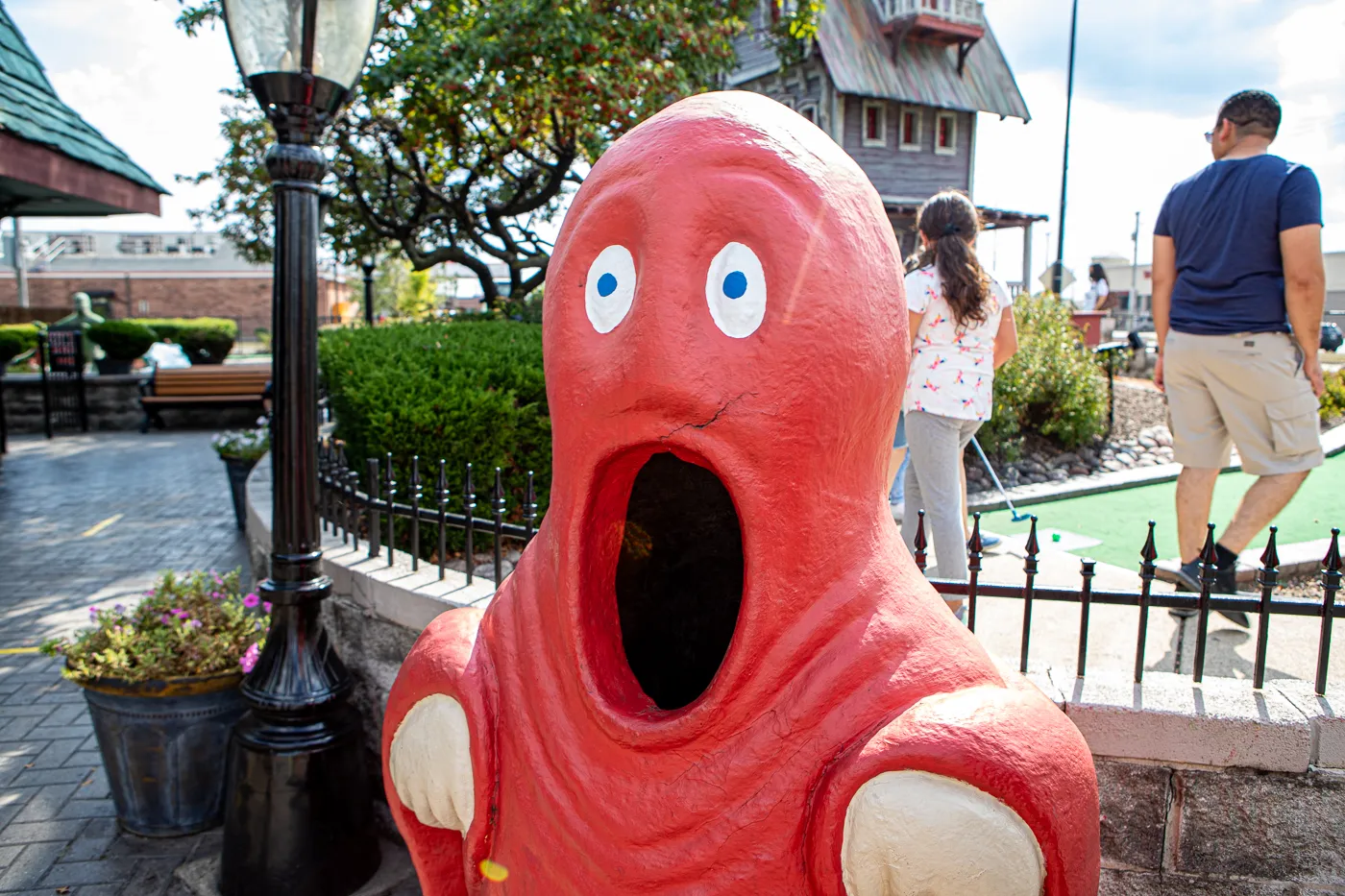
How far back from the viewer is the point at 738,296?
1.46 meters

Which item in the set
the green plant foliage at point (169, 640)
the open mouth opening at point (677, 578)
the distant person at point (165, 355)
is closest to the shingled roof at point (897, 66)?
the distant person at point (165, 355)

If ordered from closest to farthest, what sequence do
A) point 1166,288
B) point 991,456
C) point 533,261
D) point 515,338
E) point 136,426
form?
point 1166,288
point 515,338
point 991,456
point 533,261
point 136,426

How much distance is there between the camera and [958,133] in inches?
928

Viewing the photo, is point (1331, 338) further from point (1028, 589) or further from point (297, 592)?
point (297, 592)

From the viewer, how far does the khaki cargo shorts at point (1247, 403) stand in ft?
11.7

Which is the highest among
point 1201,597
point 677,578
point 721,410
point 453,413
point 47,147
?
point 47,147

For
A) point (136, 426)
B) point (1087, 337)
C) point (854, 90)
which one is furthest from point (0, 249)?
point (1087, 337)

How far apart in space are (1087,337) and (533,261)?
986 centimetres

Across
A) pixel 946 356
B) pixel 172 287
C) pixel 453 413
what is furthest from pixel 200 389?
pixel 172 287

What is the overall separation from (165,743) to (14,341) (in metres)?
20.9

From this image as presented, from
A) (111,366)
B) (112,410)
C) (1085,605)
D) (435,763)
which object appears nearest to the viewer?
(435,763)

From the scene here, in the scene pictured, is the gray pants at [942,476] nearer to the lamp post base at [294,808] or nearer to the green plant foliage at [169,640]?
the lamp post base at [294,808]

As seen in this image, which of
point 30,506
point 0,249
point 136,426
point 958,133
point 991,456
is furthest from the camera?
point 0,249

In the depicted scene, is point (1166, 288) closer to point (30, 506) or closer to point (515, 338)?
point (515, 338)
